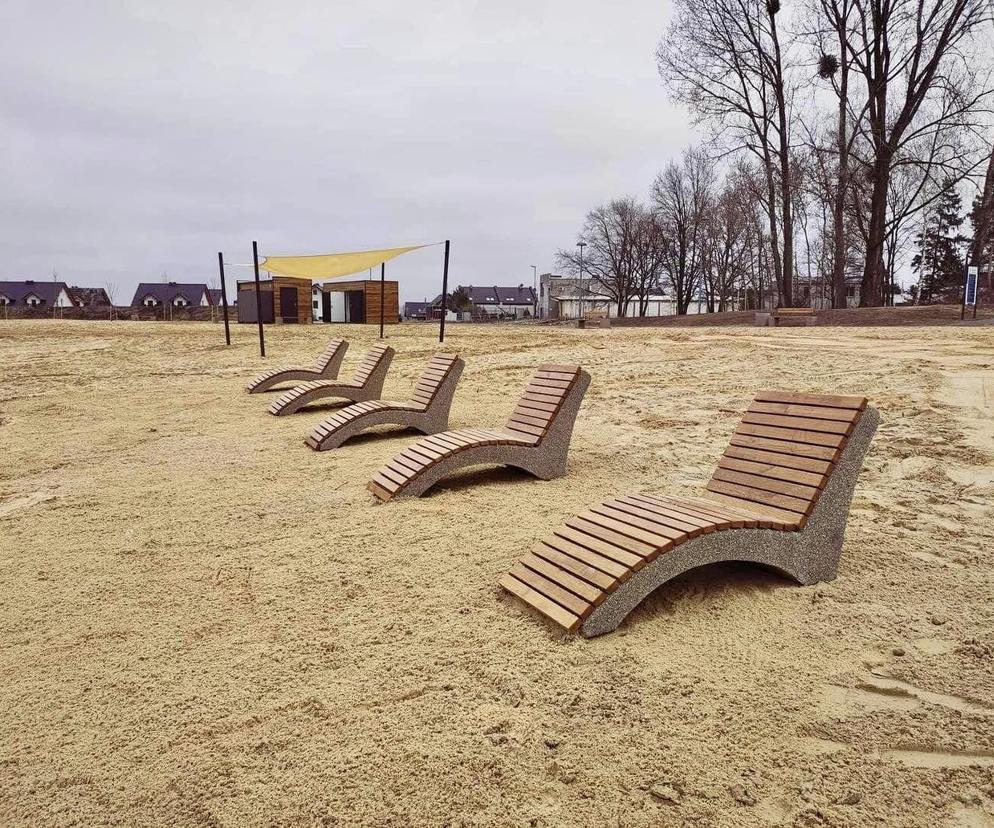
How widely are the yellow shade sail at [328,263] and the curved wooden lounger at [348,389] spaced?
26.7 feet

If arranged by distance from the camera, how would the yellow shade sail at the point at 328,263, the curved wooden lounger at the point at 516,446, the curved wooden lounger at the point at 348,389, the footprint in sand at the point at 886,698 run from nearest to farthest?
the footprint in sand at the point at 886,698 → the curved wooden lounger at the point at 516,446 → the curved wooden lounger at the point at 348,389 → the yellow shade sail at the point at 328,263

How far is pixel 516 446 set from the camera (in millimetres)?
5820

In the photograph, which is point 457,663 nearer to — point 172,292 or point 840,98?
point 840,98

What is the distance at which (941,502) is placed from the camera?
495cm

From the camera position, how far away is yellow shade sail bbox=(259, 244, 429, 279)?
58.8ft

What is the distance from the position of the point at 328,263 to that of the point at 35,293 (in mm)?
73228

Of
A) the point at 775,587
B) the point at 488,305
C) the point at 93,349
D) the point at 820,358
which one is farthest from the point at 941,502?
the point at 488,305

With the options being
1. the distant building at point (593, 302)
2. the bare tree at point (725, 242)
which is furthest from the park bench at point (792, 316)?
the distant building at point (593, 302)

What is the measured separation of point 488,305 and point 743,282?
39274mm

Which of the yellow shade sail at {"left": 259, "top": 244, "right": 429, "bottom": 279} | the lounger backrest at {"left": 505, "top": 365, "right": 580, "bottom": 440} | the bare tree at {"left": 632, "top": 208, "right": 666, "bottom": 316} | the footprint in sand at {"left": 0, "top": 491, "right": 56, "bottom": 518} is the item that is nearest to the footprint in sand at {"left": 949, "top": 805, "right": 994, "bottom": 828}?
the lounger backrest at {"left": 505, "top": 365, "right": 580, "bottom": 440}

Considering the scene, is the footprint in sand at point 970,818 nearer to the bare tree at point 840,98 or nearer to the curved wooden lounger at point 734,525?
the curved wooden lounger at point 734,525

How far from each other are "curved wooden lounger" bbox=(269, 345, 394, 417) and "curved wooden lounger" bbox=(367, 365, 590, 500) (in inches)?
148

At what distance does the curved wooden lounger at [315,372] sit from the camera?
38.5 feet

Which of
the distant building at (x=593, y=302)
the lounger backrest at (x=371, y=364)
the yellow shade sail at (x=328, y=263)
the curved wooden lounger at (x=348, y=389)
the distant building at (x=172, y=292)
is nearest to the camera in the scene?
the curved wooden lounger at (x=348, y=389)
